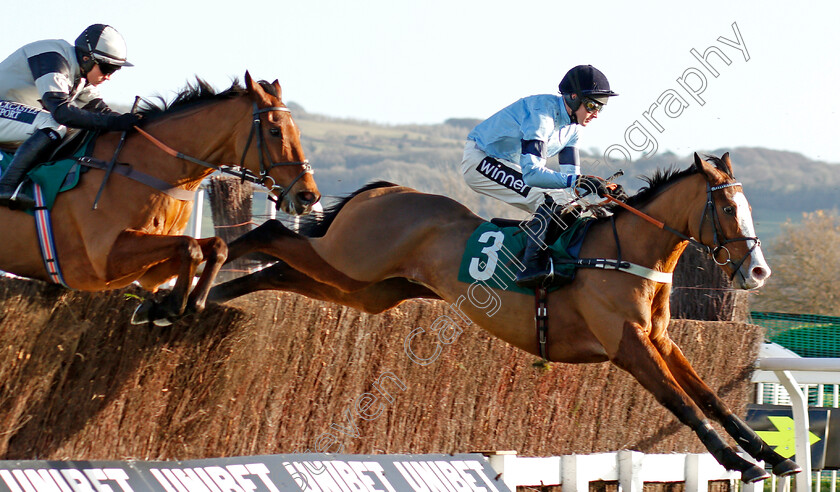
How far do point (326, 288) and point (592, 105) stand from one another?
1837 mm

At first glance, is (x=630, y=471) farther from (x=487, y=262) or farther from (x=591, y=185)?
(x=591, y=185)

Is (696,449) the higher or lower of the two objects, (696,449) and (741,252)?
the lower

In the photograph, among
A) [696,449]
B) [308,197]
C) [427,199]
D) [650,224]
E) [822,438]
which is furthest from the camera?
[696,449]

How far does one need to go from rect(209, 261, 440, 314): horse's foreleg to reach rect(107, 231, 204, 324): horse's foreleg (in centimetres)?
79

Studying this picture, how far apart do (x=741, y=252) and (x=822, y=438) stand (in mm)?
3006

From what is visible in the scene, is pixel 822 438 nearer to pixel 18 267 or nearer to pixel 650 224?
pixel 650 224

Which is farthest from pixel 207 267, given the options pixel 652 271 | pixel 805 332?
pixel 805 332

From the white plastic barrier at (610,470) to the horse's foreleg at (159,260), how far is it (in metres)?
2.53

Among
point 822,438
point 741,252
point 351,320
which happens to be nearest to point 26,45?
point 351,320

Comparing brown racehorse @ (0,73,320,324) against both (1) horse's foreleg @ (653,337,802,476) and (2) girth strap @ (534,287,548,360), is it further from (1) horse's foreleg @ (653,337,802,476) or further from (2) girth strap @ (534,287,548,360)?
(1) horse's foreleg @ (653,337,802,476)

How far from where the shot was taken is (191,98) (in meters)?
4.93

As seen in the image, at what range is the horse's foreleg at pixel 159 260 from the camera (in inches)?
164

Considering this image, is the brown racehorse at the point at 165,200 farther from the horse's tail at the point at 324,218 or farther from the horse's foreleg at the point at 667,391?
the horse's foreleg at the point at 667,391

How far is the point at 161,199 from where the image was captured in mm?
4629
